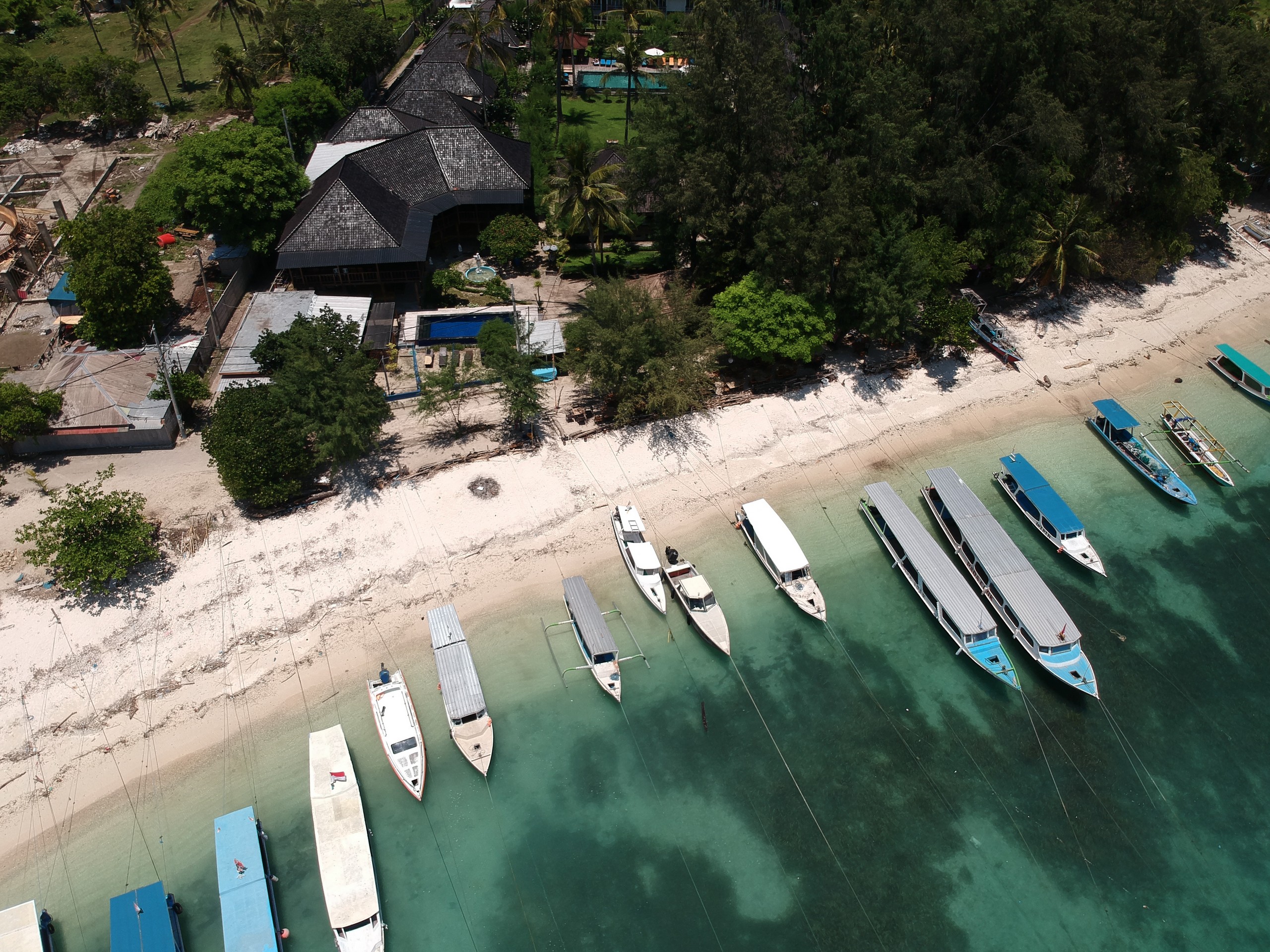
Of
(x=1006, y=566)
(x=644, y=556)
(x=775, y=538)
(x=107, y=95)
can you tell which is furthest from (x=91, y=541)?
(x=107, y=95)

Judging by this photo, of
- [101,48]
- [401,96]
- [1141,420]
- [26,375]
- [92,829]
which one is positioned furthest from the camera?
[101,48]

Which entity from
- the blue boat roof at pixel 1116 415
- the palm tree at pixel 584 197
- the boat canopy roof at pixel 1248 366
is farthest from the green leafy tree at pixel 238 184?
the boat canopy roof at pixel 1248 366

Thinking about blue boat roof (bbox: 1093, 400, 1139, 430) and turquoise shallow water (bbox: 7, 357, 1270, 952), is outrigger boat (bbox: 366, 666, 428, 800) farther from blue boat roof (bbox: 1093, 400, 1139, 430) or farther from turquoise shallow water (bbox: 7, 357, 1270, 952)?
blue boat roof (bbox: 1093, 400, 1139, 430)

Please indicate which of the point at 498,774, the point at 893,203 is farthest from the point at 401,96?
the point at 498,774

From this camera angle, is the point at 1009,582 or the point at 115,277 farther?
the point at 115,277

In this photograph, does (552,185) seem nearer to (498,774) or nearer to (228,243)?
(228,243)

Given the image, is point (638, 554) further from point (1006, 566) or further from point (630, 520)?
point (1006, 566)

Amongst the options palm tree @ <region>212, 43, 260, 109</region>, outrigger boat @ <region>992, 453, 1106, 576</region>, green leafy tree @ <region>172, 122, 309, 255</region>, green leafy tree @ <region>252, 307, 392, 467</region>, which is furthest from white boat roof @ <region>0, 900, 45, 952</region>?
palm tree @ <region>212, 43, 260, 109</region>
